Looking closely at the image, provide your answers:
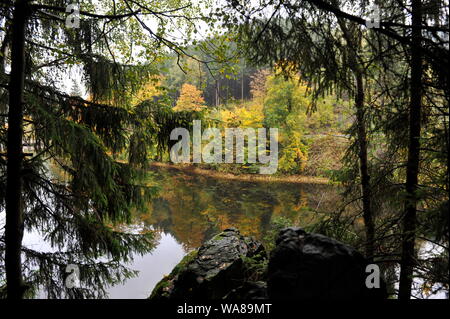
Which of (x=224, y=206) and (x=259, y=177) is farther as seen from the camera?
(x=259, y=177)

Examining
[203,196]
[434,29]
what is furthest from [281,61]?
[203,196]

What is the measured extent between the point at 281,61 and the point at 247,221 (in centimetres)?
1142

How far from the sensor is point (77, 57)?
3.77m

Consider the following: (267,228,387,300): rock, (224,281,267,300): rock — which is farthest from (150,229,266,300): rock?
(267,228,387,300): rock

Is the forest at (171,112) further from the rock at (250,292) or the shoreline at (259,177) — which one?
the shoreline at (259,177)

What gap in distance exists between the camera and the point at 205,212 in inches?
586

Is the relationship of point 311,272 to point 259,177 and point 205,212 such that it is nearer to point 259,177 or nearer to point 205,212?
point 205,212

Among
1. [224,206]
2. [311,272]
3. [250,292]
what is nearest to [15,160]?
[250,292]

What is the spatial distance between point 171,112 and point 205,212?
11161mm

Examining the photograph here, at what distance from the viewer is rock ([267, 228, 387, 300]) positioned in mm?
2309

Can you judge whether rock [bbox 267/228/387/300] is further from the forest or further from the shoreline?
the shoreline

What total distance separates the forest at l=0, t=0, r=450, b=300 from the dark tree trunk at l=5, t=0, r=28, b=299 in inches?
0.4

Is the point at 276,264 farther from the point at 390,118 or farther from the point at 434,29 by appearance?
the point at 434,29

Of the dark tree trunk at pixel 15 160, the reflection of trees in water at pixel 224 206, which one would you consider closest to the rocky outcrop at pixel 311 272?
the dark tree trunk at pixel 15 160
